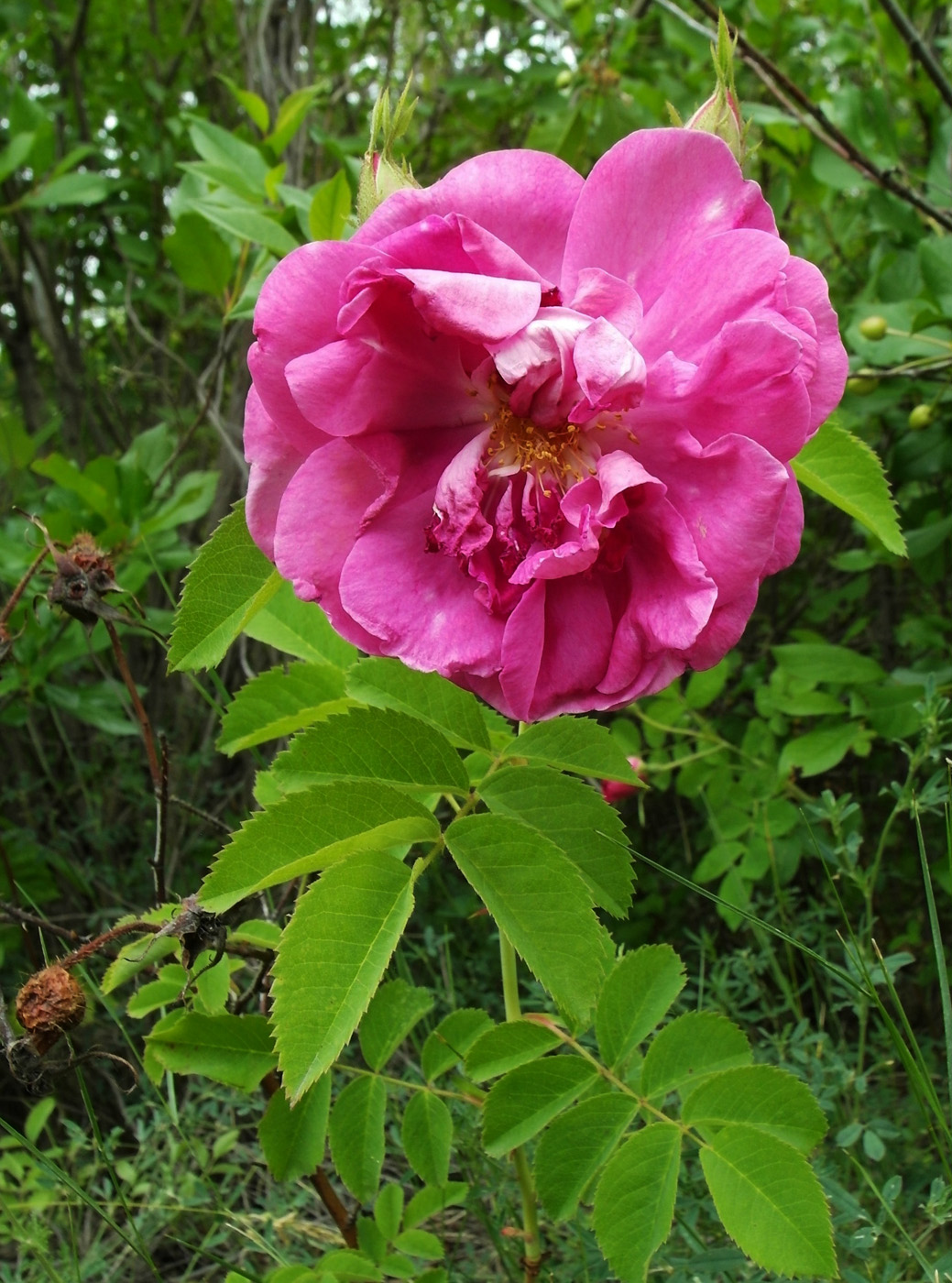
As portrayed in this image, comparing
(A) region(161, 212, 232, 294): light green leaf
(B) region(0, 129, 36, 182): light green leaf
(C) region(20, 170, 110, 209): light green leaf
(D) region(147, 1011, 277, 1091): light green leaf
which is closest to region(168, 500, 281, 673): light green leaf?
(D) region(147, 1011, 277, 1091): light green leaf

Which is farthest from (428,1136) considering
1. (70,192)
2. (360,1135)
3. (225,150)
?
(70,192)

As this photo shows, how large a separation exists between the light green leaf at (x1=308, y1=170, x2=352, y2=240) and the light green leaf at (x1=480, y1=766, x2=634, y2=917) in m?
0.63

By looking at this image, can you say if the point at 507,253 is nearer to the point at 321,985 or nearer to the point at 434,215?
the point at 434,215

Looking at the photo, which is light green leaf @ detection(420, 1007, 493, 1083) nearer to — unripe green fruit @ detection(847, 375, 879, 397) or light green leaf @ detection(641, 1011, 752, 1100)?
light green leaf @ detection(641, 1011, 752, 1100)

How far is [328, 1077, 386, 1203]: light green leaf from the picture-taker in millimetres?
881

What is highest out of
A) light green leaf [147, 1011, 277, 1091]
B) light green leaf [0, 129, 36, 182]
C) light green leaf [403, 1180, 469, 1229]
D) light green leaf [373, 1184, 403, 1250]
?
light green leaf [0, 129, 36, 182]

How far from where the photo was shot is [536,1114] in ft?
2.70

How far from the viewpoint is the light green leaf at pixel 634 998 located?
89cm

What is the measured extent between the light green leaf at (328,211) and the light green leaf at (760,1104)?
34.1 inches

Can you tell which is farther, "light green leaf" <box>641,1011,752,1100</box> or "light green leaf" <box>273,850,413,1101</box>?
"light green leaf" <box>641,1011,752,1100</box>

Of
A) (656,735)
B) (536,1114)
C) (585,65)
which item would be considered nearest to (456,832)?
(536,1114)

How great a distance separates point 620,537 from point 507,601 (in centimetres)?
9

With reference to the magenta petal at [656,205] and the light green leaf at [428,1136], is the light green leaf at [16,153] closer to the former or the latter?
the magenta petal at [656,205]

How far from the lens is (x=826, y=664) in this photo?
5.26 feet
